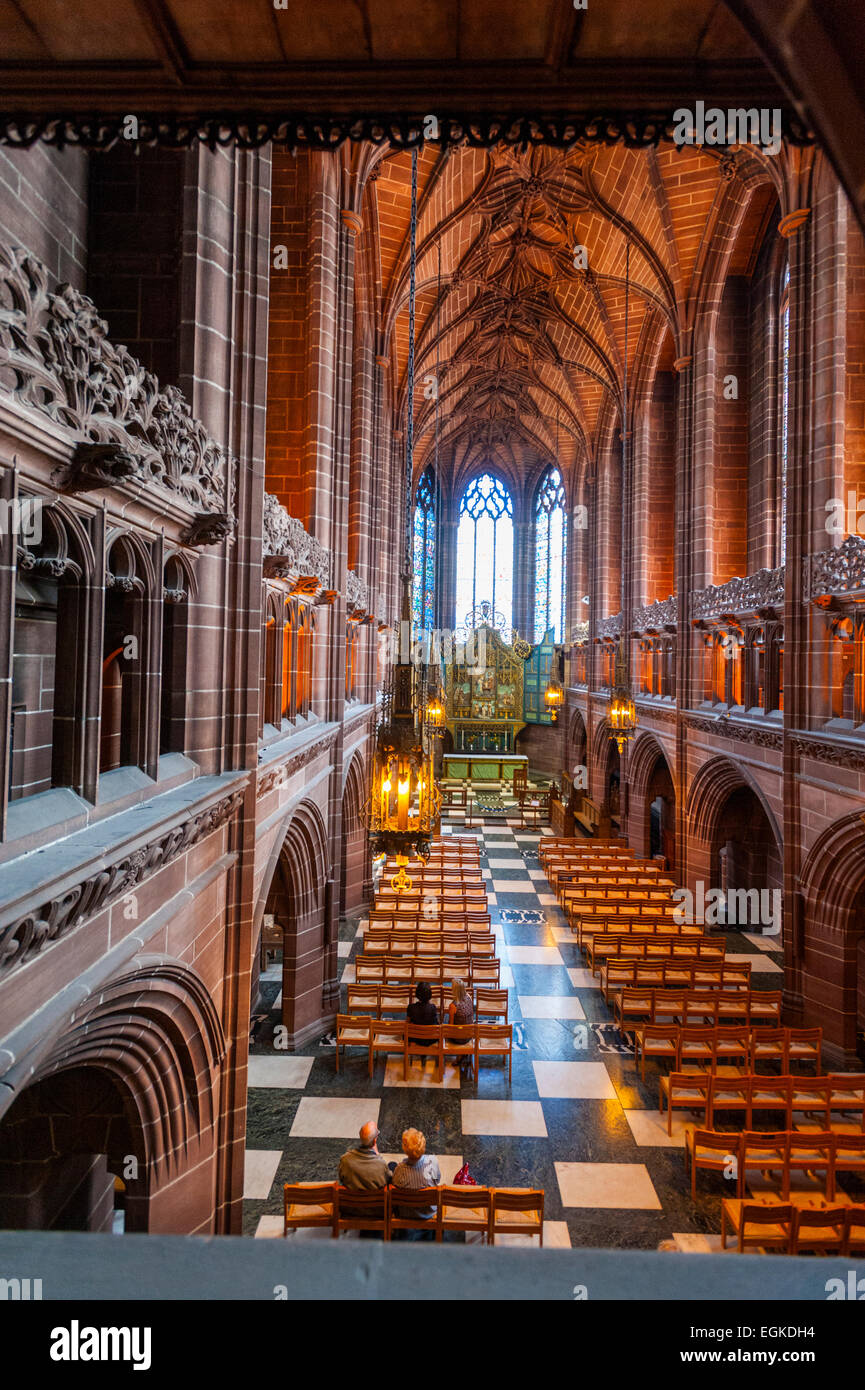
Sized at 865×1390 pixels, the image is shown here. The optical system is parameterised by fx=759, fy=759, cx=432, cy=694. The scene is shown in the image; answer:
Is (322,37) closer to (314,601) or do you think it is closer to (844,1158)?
(314,601)

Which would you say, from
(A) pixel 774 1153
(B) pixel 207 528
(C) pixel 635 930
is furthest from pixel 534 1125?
(B) pixel 207 528

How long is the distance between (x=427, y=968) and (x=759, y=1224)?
18.4 feet

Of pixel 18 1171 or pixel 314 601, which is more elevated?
pixel 314 601

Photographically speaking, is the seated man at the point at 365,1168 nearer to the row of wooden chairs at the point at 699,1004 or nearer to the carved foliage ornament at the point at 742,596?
the row of wooden chairs at the point at 699,1004

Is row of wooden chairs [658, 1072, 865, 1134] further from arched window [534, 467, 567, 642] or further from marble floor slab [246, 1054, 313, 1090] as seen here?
arched window [534, 467, 567, 642]

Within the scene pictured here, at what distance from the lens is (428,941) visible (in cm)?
1252

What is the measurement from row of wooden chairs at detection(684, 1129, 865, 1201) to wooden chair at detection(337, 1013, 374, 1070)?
13.3 ft

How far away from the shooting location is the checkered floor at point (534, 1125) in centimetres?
701

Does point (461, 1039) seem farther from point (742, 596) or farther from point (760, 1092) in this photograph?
point (742, 596)

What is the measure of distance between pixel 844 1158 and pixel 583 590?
1004 inches

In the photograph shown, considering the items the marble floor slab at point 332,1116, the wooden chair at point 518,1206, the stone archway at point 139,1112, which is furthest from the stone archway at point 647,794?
the stone archway at point 139,1112

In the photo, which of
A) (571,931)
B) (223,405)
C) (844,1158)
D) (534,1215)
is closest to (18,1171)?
(534,1215)

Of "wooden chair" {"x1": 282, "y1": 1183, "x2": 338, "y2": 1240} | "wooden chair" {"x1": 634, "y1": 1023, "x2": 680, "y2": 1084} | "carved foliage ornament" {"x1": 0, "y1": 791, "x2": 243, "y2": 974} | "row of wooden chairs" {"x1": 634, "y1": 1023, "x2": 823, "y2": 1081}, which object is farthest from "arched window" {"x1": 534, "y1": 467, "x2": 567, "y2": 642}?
"carved foliage ornament" {"x1": 0, "y1": 791, "x2": 243, "y2": 974}
